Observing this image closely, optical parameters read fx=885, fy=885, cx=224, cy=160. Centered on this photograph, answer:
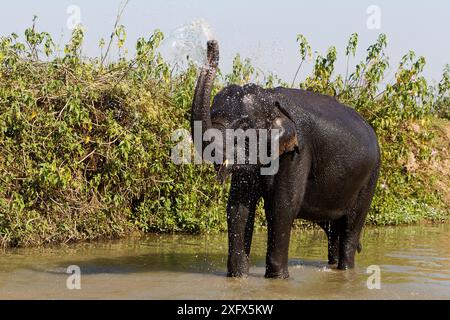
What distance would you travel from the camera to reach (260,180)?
25.9ft

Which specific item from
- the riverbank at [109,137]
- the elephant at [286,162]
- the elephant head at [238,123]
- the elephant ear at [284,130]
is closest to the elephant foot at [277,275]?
the elephant at [286,162]

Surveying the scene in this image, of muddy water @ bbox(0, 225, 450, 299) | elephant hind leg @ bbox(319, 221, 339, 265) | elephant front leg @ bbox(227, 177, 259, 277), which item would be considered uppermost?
elephant front leg @ bbox(227, 177, 259, 277)

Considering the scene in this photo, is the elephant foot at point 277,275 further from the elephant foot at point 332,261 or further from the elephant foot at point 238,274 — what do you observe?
the elephant foot at point 332,261

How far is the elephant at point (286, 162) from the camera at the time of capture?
294 inches

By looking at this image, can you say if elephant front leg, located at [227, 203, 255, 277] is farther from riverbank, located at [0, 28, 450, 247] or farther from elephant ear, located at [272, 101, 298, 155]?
riverbank, located at [0, 28, 450, 247]

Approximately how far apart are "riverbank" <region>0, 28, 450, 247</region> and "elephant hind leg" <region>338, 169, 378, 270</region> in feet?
9.49

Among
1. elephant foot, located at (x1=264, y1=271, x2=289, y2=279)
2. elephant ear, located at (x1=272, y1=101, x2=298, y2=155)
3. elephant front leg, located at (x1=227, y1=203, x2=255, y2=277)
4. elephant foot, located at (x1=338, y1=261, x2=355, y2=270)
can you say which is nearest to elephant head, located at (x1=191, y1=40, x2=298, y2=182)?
elephant ear, located at (x1=272, y1=101, x2=298, y2=155)

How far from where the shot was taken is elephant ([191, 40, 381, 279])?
747cm

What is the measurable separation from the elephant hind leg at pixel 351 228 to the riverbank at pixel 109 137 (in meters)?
2.89

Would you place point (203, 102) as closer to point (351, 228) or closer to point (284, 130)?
point (284, 130)

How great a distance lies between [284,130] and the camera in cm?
764

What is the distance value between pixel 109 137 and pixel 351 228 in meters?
3.46
